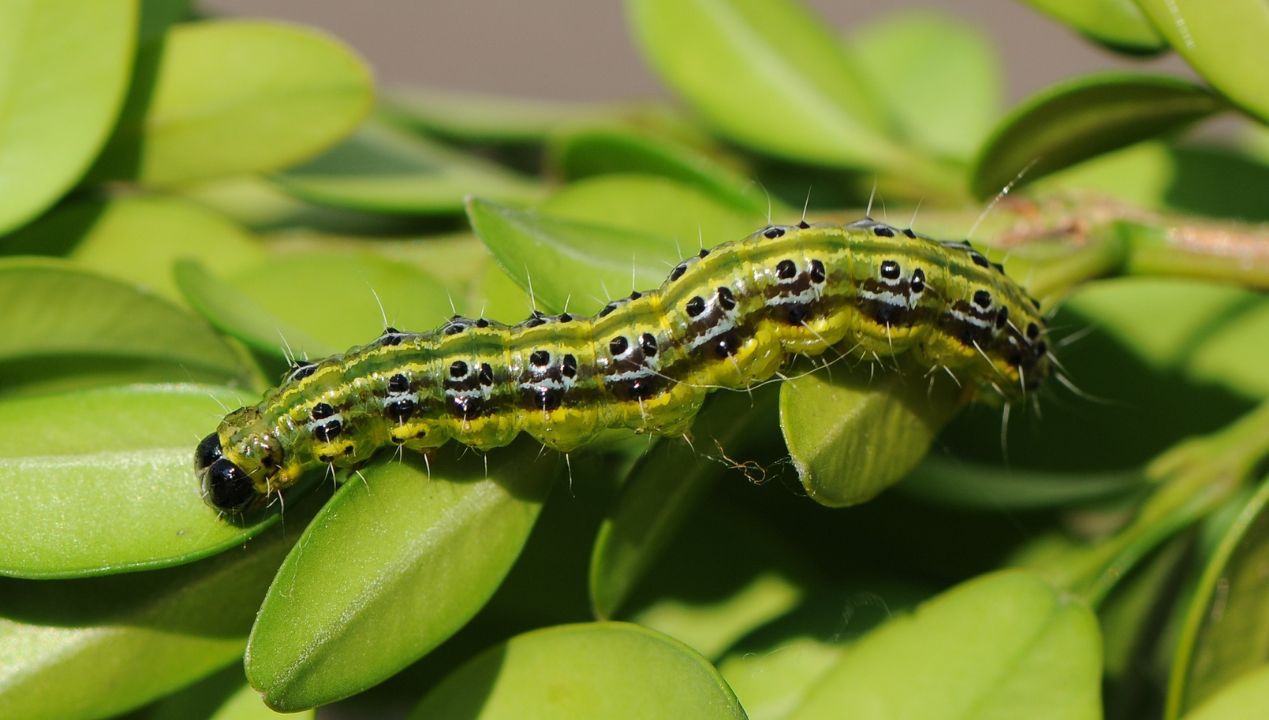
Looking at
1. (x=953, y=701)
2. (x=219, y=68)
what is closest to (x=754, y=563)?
(x=953, y=701)

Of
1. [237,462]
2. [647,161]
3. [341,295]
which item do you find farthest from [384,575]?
[647,161]

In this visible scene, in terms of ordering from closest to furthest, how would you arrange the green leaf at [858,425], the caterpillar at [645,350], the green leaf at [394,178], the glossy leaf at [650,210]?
1. the green leaf at [858,425]
2. the caterpillar at [645,350]
3. the glossy leaf at [650,210]
4. the green leaf at [394,178]

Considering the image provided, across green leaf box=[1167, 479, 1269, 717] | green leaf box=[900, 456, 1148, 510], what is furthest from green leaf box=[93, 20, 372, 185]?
green leaf box=[1167, 479, 1269, 717]

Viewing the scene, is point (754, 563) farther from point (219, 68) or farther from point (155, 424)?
point (219, 68)

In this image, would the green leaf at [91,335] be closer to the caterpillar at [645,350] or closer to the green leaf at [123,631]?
the caterpillar at [645,350]

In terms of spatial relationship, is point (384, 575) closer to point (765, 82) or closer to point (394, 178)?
point (394, 178)

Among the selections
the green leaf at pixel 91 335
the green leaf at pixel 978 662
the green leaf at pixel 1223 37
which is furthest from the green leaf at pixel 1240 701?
the green leaf at pixel 91 335

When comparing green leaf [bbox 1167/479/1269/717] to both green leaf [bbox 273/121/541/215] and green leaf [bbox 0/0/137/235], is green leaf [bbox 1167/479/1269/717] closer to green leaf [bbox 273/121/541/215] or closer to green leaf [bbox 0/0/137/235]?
green leaf [bbox 273/121/541/215]
